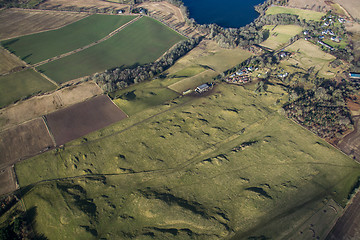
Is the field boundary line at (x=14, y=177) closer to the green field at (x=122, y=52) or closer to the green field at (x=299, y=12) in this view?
the green field at (x=122, y=52)

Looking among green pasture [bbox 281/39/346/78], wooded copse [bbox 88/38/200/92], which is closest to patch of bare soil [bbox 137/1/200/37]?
wooded copse [bbox 88/38/200/92]

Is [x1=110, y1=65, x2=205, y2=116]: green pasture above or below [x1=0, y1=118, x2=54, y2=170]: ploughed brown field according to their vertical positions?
above

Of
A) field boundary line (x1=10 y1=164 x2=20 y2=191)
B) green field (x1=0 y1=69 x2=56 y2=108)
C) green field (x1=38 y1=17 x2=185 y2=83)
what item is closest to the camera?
field boundary line (x1=10 y1=164 x2=20 y2=191)

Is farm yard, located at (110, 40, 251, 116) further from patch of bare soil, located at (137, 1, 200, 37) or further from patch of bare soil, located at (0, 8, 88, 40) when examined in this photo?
patch of bare soil, located at (0, 8, 88, 40)

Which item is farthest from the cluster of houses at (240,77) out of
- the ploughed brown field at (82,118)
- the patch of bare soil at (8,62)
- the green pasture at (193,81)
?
the patch of bare soil at (8,62)

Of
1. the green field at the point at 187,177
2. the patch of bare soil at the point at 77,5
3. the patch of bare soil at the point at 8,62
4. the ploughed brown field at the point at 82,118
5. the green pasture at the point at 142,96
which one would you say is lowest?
the green field at the point at 187,177
